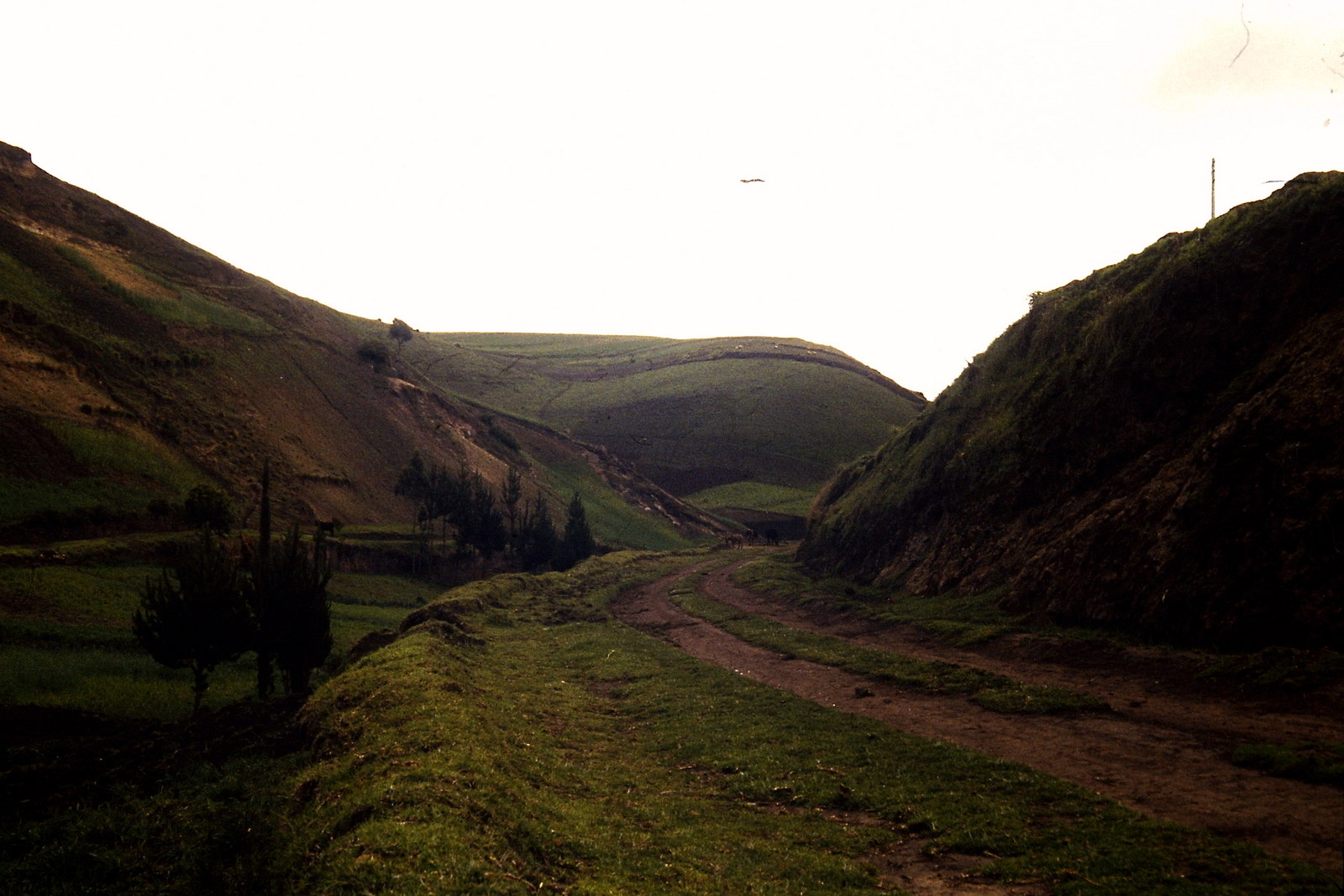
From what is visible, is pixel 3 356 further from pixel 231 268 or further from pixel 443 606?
pixel 231 268

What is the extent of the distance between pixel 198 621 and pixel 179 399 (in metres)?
47.9

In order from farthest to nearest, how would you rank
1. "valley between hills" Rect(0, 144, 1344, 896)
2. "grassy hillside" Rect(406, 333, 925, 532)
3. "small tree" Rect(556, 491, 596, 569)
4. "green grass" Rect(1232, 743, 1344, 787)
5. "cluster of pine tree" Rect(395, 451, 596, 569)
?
1. "grassy hillside" Rect(406, 333, 925, 532)
2. "small tree" Rect(556, 491, 596, 569)
3. "cluster of pine tree" Rect(395, 451, 596, 569)
4. "valley between hills" Rect(0, 144, 1344, 896)
5. "green grass" Rect(1232, 743, 1344, 787)

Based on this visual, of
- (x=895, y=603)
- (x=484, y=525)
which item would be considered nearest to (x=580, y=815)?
(x=895, y=603)

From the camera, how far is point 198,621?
28.5 metres

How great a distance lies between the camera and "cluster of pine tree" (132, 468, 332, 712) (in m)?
28.4

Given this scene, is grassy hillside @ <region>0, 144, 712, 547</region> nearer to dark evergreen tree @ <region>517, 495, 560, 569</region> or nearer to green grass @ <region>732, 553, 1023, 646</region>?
dark evergreen tree @ <region>517, 495, 560, 569</region>

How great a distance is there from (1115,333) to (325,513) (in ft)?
200

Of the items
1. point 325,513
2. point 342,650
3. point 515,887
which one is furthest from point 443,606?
point 325,513

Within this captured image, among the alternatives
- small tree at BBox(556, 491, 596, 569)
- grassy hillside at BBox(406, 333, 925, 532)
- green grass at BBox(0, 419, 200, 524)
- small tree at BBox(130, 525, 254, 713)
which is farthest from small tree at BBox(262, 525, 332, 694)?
grassy hillside at BBox(406, 333, 925, 532)

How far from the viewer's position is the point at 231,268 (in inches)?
4318

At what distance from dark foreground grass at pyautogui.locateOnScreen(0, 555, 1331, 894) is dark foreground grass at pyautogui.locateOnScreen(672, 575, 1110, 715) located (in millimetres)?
3033

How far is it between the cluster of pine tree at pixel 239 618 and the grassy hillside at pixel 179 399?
20.2 meters

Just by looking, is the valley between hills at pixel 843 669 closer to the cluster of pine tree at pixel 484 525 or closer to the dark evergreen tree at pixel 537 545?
the cluster of pine tree at pixel 484 525

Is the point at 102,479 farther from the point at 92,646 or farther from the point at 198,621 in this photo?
the point at 198,621
